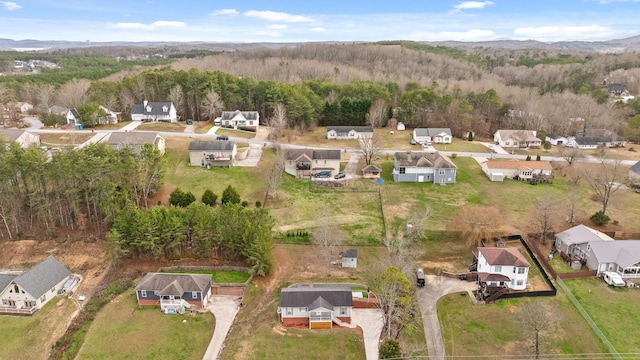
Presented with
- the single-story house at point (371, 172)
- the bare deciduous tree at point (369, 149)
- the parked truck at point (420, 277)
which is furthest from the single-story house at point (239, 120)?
the parked truck at point (420, 277)

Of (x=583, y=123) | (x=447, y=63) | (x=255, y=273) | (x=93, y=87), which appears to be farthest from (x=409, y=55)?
(x=255, y=273)

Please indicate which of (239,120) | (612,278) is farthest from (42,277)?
(612,278)

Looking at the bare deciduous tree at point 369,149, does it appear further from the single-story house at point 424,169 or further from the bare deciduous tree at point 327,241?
the bare deciduous tree at point 327,241

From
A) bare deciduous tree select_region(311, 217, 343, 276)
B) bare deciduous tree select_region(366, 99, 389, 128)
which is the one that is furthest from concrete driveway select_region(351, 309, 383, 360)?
bare deciduous tree select_region(366, 99, 389, 128)

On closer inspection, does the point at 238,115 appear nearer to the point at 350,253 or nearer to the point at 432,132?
the point at 432,132

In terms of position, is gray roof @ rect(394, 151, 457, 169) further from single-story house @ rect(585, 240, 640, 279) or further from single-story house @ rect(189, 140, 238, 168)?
single-story house @ rect(189, 140, 238, 168)

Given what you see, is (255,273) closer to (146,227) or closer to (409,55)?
(146,227)
